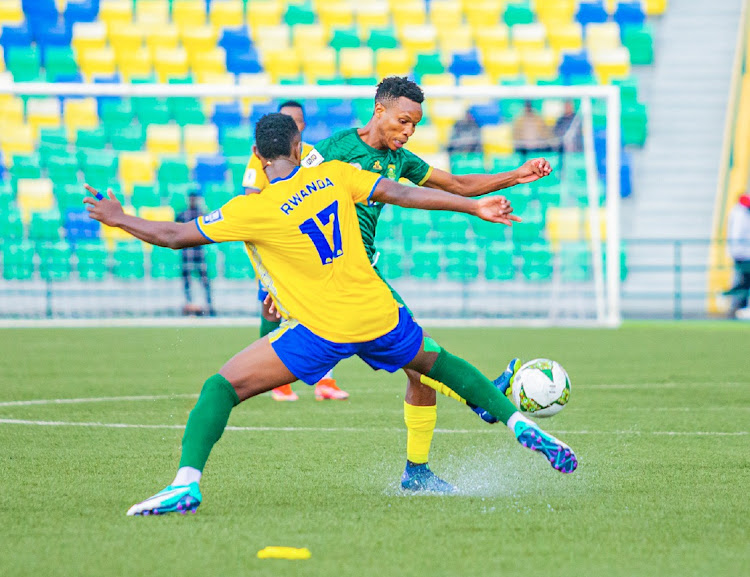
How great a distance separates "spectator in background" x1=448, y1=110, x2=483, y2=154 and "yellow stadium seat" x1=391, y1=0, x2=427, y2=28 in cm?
515

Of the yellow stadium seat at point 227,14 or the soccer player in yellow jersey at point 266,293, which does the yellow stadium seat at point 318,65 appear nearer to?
the yellow stadium seat at point 227,14

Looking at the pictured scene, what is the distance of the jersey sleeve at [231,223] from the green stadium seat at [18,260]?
1347 cm

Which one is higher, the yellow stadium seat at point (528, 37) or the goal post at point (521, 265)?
the yellow stadium seat at point (528, 37)

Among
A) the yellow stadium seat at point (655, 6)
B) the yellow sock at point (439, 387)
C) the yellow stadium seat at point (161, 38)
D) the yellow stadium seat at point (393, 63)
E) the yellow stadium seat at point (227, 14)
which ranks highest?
the yellow stadium seat at point (227, 14)

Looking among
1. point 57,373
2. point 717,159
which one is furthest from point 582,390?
point 717,159

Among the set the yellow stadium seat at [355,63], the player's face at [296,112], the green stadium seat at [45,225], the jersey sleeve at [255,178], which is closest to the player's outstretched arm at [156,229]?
the jersey sleeve at [255,178]

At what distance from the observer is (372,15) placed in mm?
22812

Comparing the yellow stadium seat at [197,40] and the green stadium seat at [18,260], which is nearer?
the green stadium seat at [18,260]

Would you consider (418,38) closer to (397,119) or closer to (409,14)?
(409,14)

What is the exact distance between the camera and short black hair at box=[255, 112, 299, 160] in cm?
498

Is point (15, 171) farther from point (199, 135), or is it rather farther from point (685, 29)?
point (685, 29)

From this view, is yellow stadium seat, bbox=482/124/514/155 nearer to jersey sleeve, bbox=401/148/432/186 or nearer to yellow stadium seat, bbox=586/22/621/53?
yellow stadium seat, bbox=586/22/621/53

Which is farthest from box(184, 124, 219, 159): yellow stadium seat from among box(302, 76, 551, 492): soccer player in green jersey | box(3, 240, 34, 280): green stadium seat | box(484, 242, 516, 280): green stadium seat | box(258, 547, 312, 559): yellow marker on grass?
box(258, 547, 312, 559): yellow marker on grass

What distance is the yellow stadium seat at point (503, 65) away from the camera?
70.1ft
